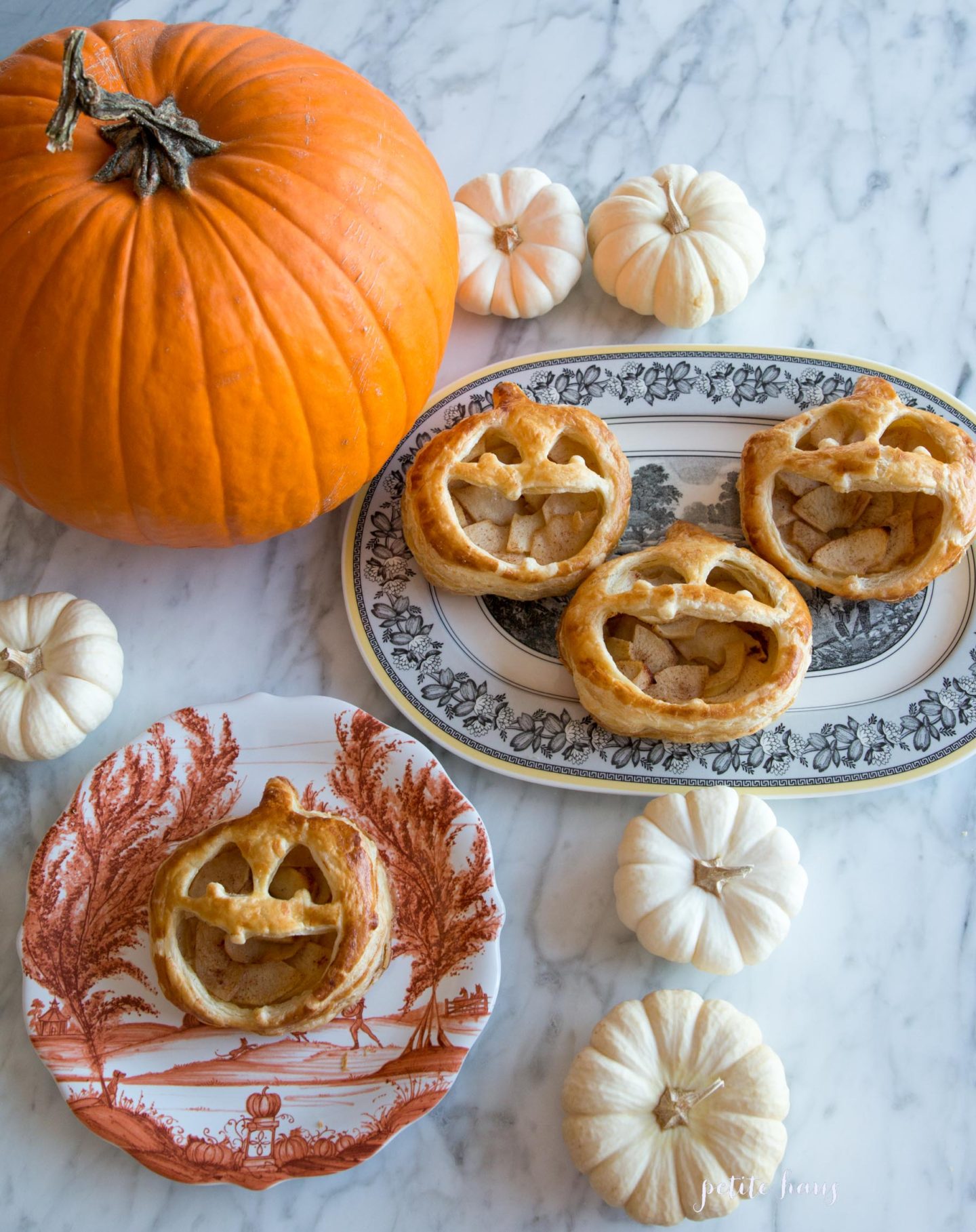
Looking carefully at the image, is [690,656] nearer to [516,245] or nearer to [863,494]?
[863,494]

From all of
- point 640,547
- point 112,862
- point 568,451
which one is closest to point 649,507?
point 640,547

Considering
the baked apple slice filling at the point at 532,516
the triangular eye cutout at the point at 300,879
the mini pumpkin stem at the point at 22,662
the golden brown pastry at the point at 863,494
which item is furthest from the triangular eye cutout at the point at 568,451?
the mini pumpkin stem at the point at 22,662

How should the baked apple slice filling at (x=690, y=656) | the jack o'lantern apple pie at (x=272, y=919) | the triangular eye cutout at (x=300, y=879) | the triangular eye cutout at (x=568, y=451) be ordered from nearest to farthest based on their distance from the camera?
the jack o'lantern apple pie at (x=272, y=919) → the triangular eye cutout at (x=300, y=879) → the baked apple slice filling at (x=690, y=656) → the triangular eye cutout at (x=568, y=451)

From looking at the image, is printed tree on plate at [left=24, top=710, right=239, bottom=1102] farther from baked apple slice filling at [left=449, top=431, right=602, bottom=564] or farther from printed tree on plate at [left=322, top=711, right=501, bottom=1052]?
baked apple slice filling at [left=449, top=431, right=602, bottom=564]

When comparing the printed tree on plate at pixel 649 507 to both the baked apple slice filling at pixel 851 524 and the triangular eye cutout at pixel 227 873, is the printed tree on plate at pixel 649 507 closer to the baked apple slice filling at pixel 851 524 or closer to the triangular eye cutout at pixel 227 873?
the baked apple slice filling at pixel 851 524

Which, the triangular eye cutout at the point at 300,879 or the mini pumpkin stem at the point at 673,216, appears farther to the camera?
the mini pumpkin stem at the point at 673,216

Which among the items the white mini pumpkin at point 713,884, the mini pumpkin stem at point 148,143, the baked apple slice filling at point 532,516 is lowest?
the white mini pumpkin at point 713,884

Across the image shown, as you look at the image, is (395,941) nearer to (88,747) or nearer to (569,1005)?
(569,1005)

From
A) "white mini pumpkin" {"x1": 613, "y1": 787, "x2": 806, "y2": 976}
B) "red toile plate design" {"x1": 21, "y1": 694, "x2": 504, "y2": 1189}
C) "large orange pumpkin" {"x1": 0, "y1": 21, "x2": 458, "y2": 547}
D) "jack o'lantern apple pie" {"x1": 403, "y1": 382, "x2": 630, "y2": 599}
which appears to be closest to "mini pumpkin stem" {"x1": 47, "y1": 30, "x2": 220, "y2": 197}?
"large orange pumpkin" {"x1": 0, "y1": 21, "x2": 458, "y2": 547}
